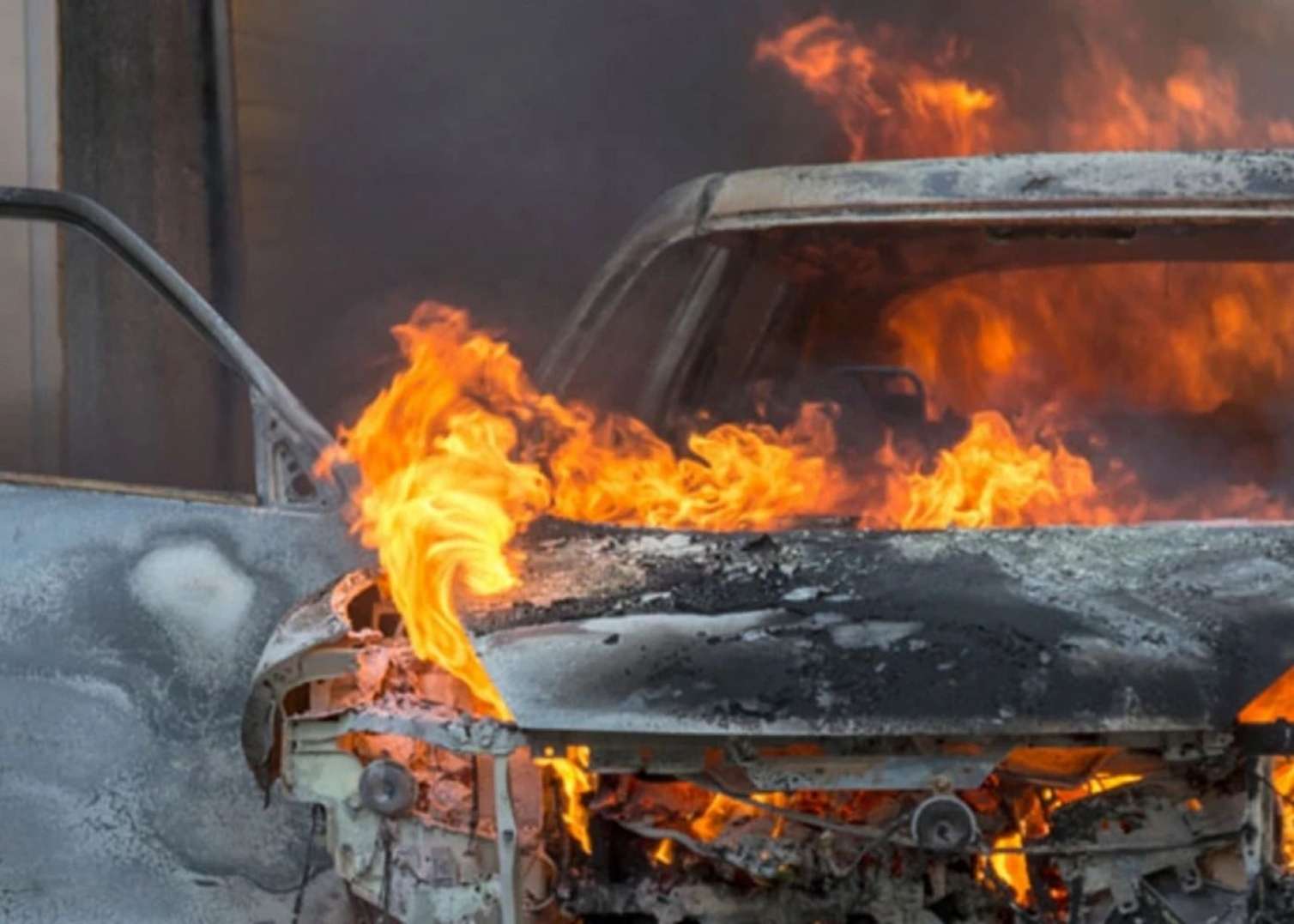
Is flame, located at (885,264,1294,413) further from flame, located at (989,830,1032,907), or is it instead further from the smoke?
the smoke

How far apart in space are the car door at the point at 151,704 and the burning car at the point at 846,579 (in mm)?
362

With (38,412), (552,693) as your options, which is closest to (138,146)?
(38,412)

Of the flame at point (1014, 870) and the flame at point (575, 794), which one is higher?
the flame at point (575, 794)

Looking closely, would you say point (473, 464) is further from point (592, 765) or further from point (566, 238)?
point (566, 238)

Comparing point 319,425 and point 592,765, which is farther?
point 319,425

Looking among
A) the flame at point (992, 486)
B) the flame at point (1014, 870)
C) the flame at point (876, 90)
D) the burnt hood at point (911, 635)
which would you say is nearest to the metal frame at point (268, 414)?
the burnt hood at point (911, 635)

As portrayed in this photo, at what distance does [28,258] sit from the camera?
817 centimetres

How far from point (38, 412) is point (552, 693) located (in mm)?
5568

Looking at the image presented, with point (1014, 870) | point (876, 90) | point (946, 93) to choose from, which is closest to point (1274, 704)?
point (1014, 870)

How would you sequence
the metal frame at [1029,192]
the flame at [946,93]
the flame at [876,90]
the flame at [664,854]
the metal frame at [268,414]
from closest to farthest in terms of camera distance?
the flame at [664,854], the metal frame at [1029,192], the metal frame at [268,414], the flame at [946,93], the flame at [876,90]

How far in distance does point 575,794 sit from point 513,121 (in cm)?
706

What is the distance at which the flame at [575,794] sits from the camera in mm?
3383

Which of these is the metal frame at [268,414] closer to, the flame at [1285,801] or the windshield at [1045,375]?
the windshield at [1045,375]

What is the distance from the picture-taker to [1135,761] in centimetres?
321
